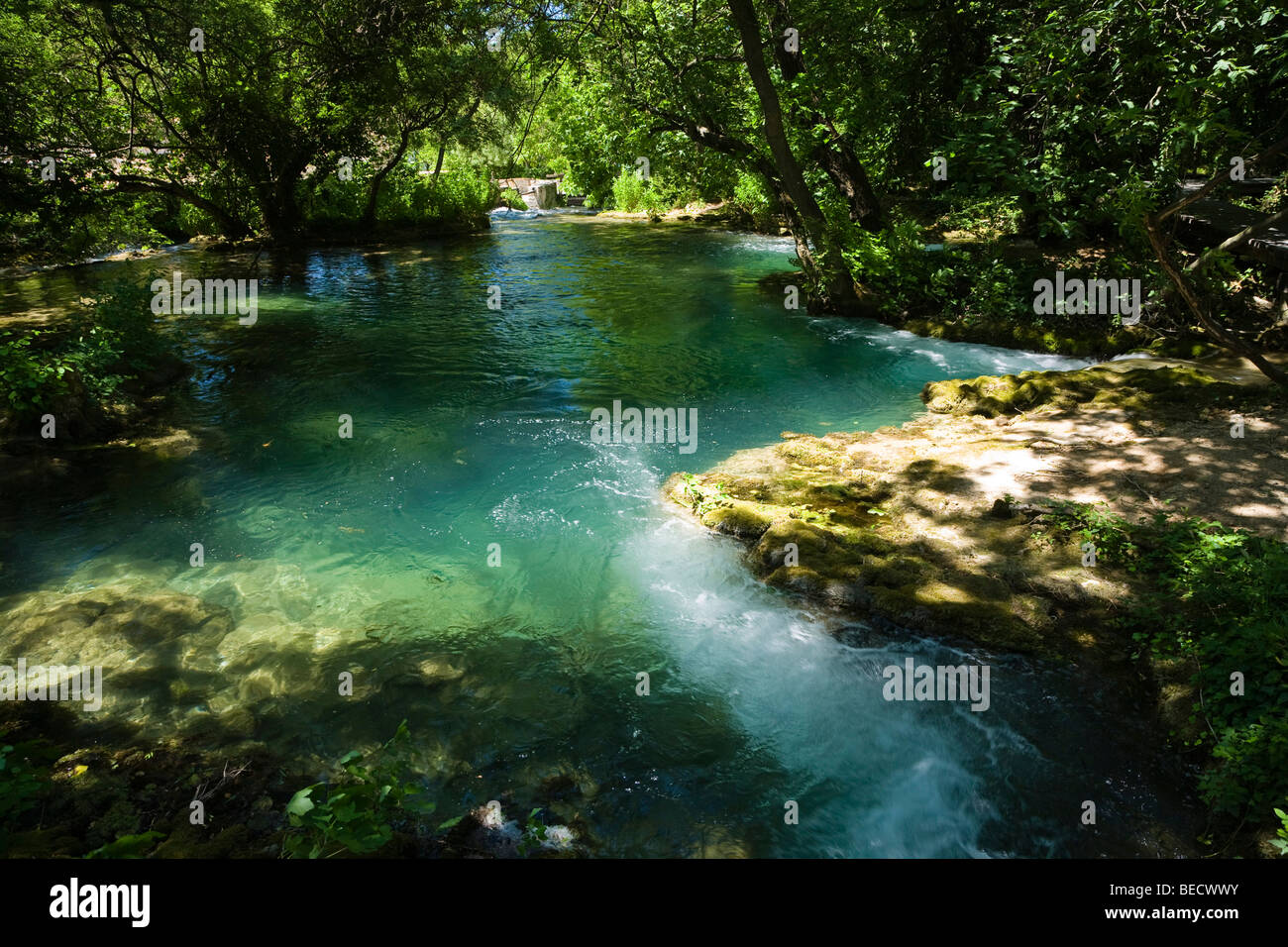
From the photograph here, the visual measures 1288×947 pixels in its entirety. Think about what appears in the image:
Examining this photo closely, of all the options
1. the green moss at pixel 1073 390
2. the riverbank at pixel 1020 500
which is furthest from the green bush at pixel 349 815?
the green moss at pixel 1073 390

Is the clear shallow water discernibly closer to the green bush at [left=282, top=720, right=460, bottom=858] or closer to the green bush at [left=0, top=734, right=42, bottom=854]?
the green bush at [left=282, top=720, right=460, bottom=858]

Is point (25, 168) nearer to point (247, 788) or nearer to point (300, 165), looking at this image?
point (300, 165)

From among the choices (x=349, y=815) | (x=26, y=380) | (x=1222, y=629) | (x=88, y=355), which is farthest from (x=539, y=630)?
(x=88, y=355)

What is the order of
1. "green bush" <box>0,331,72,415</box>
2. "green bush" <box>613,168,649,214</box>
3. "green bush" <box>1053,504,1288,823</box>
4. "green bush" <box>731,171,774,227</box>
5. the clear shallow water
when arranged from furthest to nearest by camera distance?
"green bush" <box>613,168,649,214</box>
"green bush" <box>731,171,774,227</box>
"green bush" <box>0,331,72,415</box>
the clear shallow water
"green bush" <box>1053,504,1288,823</box>

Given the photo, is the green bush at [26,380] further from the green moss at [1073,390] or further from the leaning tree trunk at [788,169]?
the leaning tree trunk at [788,169]

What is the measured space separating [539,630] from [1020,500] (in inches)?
192

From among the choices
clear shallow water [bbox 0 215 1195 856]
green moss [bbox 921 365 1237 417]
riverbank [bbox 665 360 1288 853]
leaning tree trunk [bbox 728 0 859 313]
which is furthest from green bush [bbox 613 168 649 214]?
riverbank [bbox 665 360 1288 853]

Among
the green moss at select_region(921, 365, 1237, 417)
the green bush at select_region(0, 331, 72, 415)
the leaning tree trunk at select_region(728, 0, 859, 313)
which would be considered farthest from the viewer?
the leaning tree trunk at select_region(728, 0, 859, 313)

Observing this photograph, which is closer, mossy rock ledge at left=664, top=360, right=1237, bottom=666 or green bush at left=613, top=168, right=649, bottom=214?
mossy rock ledge at left=664, top=360, right=1237, bottom=666

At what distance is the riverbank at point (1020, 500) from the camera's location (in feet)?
18.1

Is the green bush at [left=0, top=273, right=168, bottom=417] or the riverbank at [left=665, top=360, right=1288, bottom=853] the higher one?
the green bush at [left=0, top=273, right=168, bottom=417]

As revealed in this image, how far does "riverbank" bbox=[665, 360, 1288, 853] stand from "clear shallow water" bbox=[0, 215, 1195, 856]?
34 centimetres

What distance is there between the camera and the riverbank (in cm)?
550

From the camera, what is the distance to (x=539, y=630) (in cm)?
592
